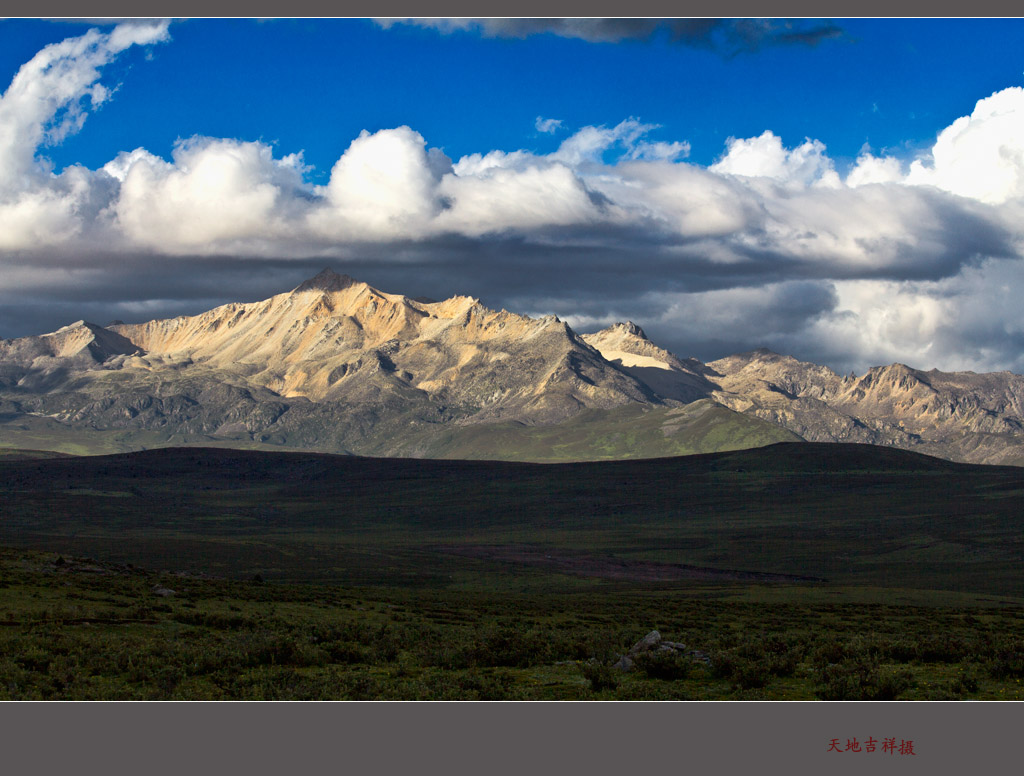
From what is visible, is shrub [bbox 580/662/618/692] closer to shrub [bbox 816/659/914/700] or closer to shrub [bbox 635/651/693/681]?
shrub [bbox 635/651/693/681]

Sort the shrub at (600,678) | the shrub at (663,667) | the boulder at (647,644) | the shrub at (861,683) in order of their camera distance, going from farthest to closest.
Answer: the boulder at (647,644) < the shrub at (663,667) < the shrub at (600,678) < the shrub at (861,683)

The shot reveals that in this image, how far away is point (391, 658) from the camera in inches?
1699

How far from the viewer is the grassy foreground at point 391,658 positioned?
111 ft

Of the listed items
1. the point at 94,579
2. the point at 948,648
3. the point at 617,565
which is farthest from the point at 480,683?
the point at 617,565

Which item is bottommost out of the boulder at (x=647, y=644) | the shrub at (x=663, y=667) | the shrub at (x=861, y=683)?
the boulder at (x=647, y=644)

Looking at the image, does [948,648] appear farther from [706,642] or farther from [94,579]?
[94,579]

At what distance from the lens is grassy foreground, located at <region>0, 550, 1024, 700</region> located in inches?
1337

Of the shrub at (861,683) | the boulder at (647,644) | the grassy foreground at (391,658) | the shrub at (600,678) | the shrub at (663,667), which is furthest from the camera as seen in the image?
the boulder at (647,644)

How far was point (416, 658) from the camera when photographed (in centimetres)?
4281

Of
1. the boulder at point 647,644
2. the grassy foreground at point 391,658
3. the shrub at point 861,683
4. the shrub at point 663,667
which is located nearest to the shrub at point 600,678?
the grassy foreground at point 391,658

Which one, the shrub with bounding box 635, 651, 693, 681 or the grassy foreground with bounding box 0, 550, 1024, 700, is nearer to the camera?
the grassy foreground with bounding box 0, 550, 1024, 700

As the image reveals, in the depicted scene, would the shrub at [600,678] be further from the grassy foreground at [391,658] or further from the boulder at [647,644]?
the boulder at [647,644]

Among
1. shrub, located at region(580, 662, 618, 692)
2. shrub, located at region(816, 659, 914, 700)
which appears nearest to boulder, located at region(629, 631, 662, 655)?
shrub, located at region(580, 662, 618, 692)

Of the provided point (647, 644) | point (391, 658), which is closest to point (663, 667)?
point (647, 644)
